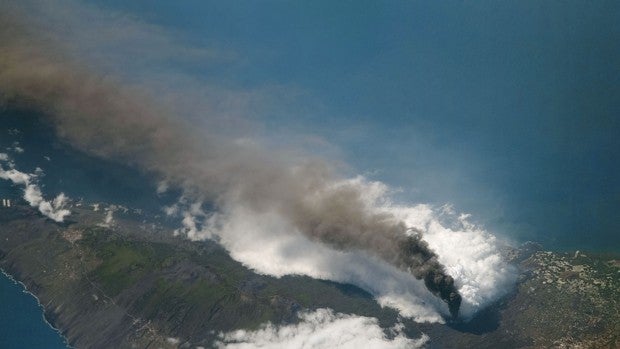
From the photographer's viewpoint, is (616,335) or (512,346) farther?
(512,346)

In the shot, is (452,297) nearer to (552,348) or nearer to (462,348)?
(462,348)

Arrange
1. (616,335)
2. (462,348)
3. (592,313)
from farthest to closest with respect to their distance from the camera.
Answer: (462,348) → (592,313) → (616,335)

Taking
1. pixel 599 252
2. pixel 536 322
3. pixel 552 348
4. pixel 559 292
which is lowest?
pixel 552 348

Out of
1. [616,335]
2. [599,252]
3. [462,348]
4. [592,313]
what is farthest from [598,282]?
[462,348]

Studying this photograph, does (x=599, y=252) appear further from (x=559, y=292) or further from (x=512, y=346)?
(x=512, y=346)

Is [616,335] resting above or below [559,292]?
below

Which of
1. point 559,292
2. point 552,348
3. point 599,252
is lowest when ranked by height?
point 552,348

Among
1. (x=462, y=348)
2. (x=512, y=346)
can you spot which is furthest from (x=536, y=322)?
(x=462, y=348)

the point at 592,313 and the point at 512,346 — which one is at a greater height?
the point at 592,313

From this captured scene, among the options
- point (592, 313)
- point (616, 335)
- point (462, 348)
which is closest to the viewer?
point (616, 335)
